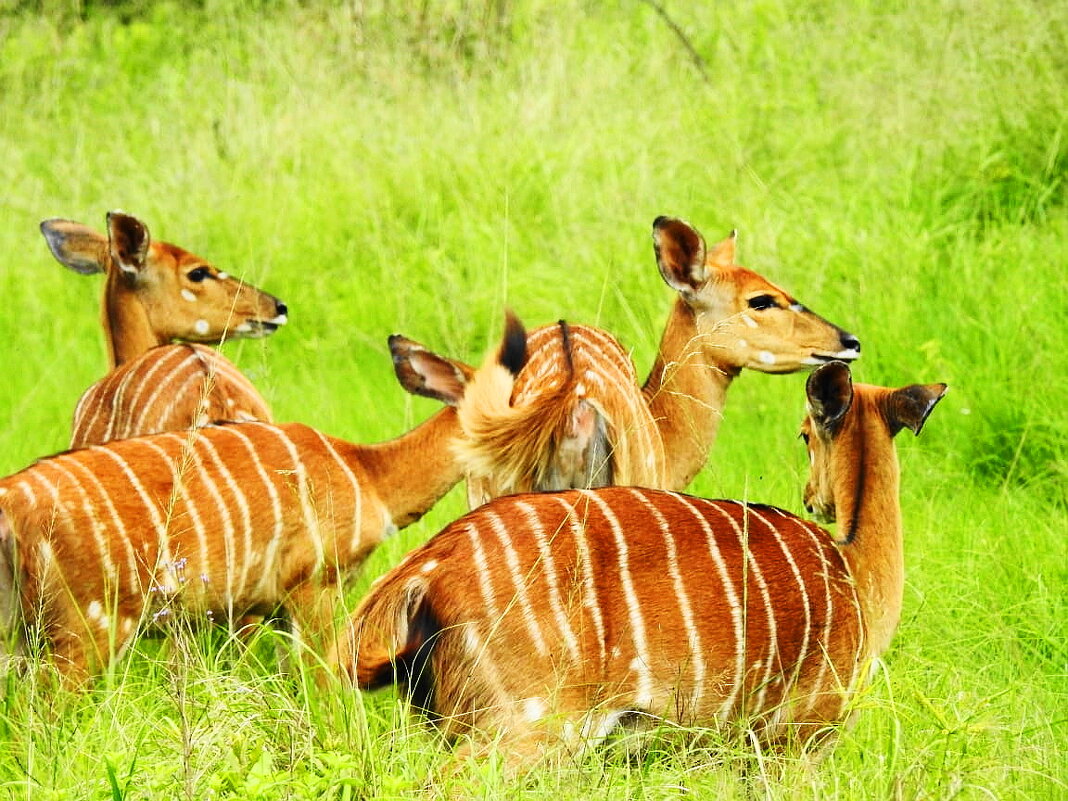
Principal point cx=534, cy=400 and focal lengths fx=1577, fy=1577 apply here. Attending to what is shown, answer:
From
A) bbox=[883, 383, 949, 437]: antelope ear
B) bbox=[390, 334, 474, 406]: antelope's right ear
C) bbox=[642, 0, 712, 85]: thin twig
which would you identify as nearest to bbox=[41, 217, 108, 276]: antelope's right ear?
bbox=[390, 334, 474, 406]: antelope's right ear

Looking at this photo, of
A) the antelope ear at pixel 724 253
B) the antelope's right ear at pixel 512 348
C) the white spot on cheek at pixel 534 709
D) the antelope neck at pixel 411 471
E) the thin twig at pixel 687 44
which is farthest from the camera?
the thin twig at pixel 687 44

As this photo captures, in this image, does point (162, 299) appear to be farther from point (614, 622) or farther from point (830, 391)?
point (614, 622)

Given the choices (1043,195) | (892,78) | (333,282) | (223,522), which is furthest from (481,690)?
(892,78)

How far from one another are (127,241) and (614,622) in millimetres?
3147

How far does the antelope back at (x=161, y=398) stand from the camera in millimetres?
4773

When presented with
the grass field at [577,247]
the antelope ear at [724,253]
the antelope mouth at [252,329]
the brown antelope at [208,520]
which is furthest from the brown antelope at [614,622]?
the antelope mouth at [252,329]

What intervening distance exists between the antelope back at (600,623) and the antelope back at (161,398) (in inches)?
73.9

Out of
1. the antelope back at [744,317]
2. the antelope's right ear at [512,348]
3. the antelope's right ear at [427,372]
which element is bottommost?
the antelope back at [744,317]

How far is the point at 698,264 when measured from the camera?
4.62m

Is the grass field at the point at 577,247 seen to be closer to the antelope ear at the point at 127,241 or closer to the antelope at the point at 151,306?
the antelope at the point at 151,306

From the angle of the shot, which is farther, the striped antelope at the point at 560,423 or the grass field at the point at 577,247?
the striped antelope at the point at 560,423

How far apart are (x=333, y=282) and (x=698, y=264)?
336 cm

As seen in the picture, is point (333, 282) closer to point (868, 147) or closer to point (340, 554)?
point (868, 147)

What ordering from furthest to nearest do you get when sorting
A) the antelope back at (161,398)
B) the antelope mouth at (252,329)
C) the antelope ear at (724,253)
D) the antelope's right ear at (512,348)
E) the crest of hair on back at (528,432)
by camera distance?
the antelope mouth at (252,329) → the antelope ear at (724,253) → the antelope back at (161,398) → the antelope's right ear at (512,348) → the crest of hair on back at (528,432)
